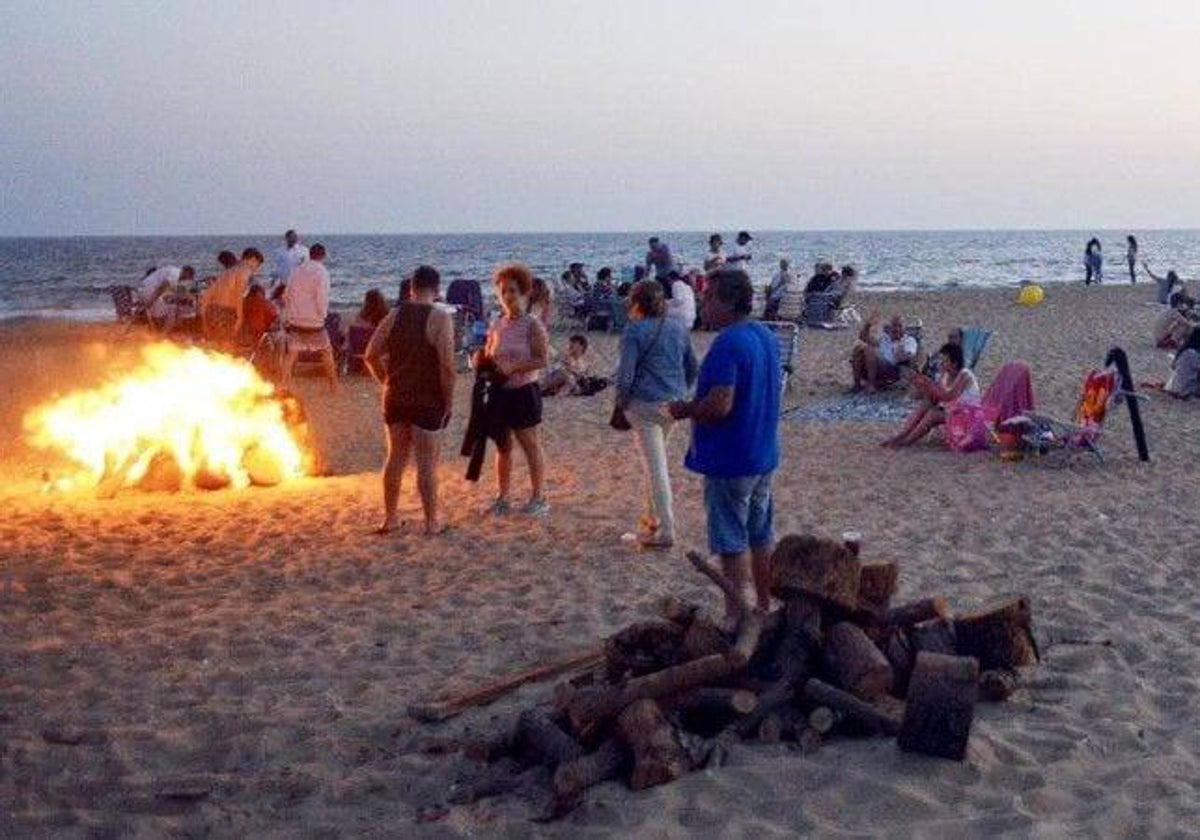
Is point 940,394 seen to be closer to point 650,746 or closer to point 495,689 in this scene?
point 495,689

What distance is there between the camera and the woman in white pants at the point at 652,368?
7.08m

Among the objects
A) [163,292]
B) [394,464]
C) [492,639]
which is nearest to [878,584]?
[492,639]

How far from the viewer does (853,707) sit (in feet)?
14.9

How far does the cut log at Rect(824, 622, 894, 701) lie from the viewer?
4566mm

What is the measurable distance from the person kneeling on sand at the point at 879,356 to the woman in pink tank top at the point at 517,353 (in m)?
7.23

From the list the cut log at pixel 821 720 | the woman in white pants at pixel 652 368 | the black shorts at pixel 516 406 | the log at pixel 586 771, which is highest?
the woman in white pants at pixel 652 368

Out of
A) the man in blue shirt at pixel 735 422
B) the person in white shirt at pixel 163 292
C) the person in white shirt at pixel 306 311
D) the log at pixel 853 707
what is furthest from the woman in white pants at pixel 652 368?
the person in white shirt at pixel 163 292

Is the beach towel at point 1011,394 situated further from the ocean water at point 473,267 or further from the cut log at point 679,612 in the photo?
the ocean water at point 473,267

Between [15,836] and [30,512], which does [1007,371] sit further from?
[15,836]

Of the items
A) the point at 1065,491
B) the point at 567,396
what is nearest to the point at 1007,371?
the point at 1065,491

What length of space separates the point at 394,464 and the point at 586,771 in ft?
12.5

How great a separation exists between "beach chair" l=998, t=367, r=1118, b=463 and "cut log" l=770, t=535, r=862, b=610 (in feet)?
19.9

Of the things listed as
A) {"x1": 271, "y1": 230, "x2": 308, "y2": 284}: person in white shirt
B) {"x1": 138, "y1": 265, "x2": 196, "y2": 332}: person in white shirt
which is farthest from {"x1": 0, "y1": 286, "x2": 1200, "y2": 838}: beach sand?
{"x1": 138, "y1": 265, "x2": 196, "y2": 332}: person in white shirt

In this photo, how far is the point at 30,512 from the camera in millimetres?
8750
